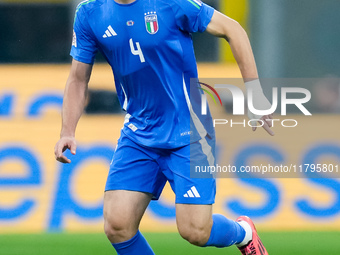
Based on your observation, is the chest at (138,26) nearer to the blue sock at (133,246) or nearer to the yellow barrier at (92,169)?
the blue sock at (133,246)

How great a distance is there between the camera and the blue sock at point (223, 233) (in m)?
4.71

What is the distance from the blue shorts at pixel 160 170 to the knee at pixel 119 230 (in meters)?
0.19

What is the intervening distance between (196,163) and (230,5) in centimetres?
360

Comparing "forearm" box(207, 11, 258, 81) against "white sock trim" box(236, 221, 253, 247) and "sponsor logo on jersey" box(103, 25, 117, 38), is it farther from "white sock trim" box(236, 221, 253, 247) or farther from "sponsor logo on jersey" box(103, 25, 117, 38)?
"white sock trim" box(236, 221, 253, 247)

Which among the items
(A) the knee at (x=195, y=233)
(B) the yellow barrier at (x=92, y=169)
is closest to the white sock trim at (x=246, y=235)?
(A) the knee at (x=195, y=233)

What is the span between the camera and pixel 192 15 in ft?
14.5

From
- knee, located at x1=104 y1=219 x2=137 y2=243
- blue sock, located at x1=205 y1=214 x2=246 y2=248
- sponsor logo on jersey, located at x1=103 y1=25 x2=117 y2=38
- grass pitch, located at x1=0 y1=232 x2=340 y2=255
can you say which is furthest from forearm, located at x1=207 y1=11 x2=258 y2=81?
grass pitch, located at x1=0 y1=232 x2=340 y2=255

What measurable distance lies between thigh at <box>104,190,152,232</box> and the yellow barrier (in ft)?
7.55

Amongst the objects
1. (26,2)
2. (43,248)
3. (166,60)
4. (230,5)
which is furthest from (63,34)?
(166,60)

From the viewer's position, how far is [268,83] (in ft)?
25.6

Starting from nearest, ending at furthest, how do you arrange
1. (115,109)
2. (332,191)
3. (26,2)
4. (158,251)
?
(158,251)
(332,191)
(115,109)
(26,2)

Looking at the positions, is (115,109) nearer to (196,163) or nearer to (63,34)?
(63,34)

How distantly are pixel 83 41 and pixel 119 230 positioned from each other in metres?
1.06

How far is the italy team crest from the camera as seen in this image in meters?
4.43
